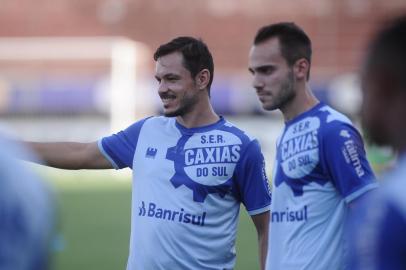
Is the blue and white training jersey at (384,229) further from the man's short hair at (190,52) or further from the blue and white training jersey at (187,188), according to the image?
the man's short hair at (190,52)

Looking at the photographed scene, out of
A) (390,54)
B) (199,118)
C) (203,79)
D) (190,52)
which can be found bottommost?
(199,118)

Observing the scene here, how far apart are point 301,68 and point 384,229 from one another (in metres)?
2.53

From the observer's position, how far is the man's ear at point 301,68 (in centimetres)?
463

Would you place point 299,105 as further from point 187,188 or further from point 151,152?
point 151,152

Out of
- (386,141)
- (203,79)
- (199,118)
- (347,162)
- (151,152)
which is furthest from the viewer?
(203,79)

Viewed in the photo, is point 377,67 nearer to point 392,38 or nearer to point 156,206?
point 392,38

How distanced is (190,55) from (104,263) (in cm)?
633

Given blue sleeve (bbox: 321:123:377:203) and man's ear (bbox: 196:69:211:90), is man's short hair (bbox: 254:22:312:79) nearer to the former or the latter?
blue sleeve (bbox: 321:123:377:203)

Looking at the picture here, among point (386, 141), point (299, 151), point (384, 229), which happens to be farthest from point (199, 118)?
point (384, 229)

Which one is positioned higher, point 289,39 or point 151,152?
point 289,39

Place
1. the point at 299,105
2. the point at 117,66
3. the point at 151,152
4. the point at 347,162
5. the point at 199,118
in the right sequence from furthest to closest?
the point at 117,66 → the point at 199,118 → the point at 151,152 → the point at 299,105 → the point at 347,162

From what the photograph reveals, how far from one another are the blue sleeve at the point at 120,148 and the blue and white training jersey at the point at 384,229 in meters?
3.11

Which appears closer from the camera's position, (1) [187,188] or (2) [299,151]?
(2) [299,151]

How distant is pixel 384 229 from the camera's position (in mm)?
2180
